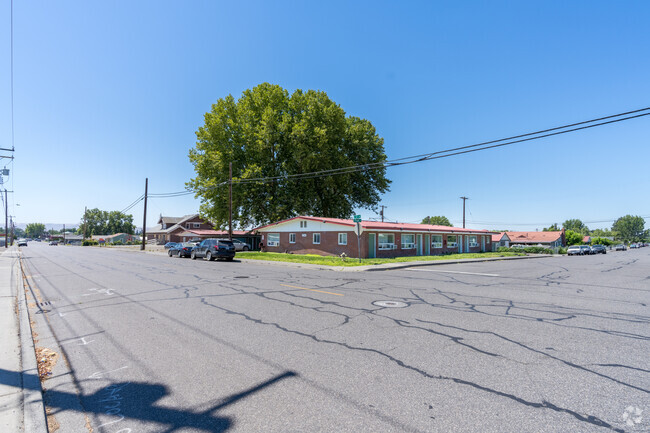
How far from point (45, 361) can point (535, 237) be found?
3693 inches

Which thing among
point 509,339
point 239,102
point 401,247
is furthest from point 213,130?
point 509,339

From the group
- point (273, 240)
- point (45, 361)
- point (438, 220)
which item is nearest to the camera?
point (45, 361)

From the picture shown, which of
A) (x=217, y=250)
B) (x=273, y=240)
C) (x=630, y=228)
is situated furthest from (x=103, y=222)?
(x=630, y=228)

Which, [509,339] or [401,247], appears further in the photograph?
[401,247]

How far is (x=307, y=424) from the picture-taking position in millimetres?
3102

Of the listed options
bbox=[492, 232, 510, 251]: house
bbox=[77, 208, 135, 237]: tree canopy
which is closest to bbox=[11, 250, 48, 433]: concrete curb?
bbox=[492, 232, 510, 251]: house

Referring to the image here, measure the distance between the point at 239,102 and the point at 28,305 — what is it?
3345 centimetres

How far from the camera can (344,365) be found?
452 centimetres

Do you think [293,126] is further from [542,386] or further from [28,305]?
[542,386]

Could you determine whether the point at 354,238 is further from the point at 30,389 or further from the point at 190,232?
the point at 190,232

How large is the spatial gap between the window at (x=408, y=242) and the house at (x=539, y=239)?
185ft

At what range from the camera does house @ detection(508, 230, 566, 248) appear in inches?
3014

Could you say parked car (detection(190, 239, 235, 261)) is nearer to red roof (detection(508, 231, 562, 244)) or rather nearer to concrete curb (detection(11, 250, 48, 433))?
concrete curb (detection(11, 250, 48, 433))

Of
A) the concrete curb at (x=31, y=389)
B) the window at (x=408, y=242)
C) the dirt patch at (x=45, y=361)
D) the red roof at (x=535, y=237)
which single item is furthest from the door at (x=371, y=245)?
the red roof at (x=535, y=237)
